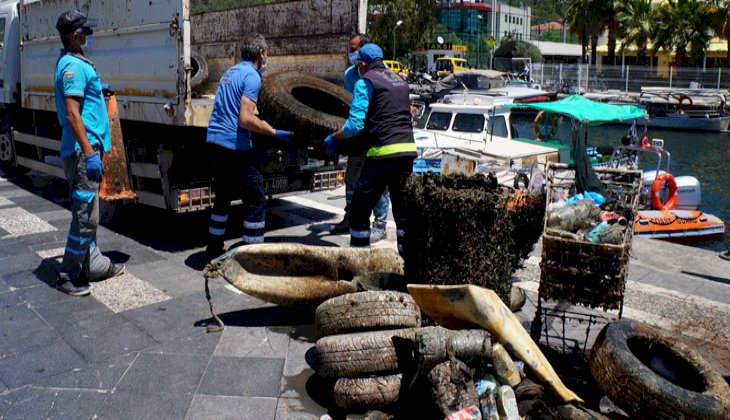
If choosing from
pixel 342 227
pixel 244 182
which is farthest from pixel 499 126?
pixel 244 182

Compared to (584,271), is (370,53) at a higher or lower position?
higher

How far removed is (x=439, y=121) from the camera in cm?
1434

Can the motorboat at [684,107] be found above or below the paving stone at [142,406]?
above

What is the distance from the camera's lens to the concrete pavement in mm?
3814

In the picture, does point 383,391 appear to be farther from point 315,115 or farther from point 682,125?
point 682,125

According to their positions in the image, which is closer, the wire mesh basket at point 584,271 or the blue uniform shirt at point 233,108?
the wire mesh basket at point 584,271

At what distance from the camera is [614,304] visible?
4016 mm

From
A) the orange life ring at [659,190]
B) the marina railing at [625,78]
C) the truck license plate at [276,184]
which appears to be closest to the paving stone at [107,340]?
the truck license plate at [276,184]

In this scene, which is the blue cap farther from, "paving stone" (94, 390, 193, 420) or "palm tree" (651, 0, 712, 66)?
"palm tree" (651, 0, 712, 66)

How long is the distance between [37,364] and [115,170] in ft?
9.40

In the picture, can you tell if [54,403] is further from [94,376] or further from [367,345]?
[367,345]

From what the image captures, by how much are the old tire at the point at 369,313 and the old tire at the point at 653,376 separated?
1.12 metres

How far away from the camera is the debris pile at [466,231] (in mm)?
4266

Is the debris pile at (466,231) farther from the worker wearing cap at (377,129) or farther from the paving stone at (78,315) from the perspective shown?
the paving stone at (78,315)
